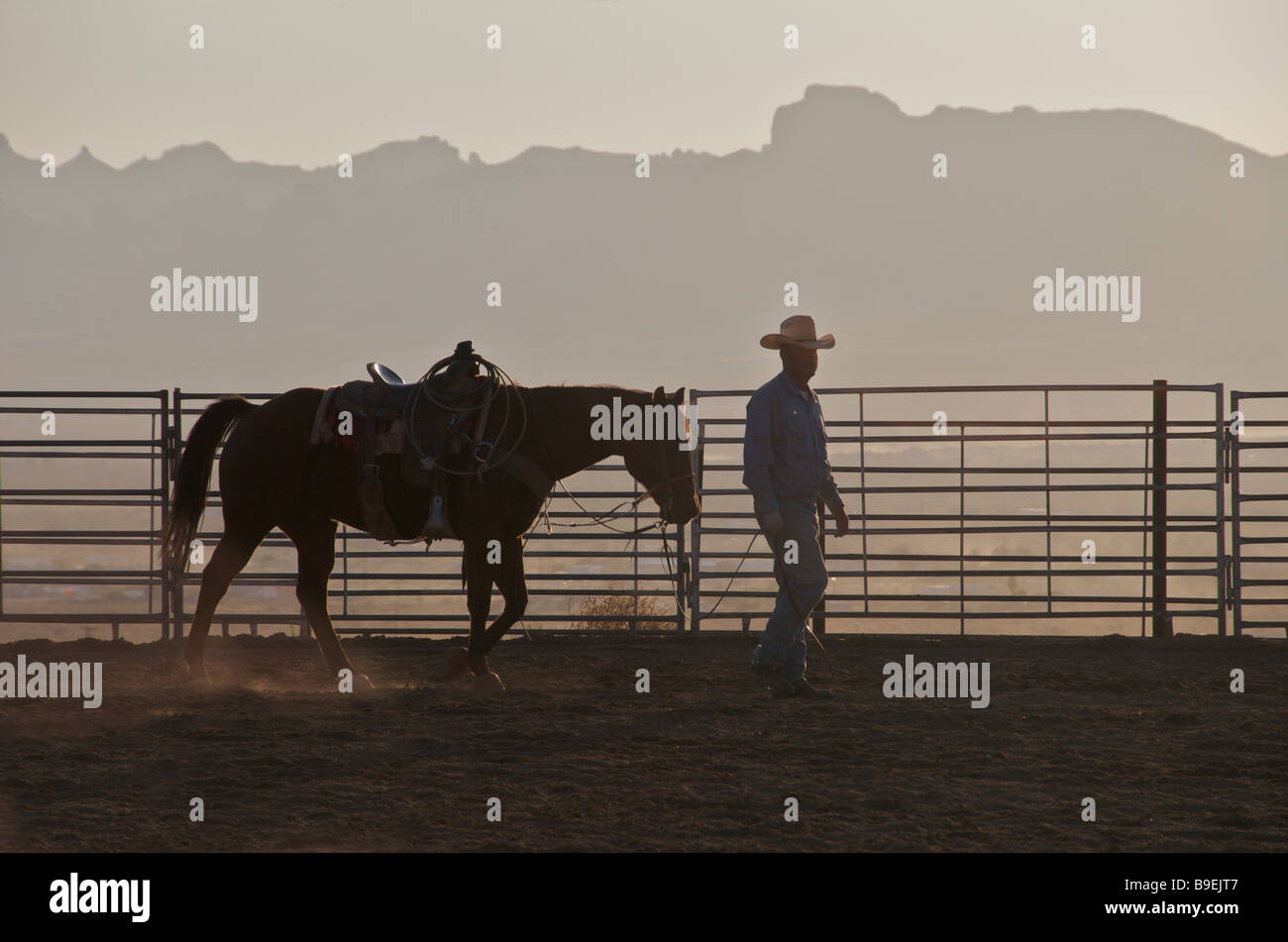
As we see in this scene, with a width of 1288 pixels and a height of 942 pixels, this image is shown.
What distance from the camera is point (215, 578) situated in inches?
289

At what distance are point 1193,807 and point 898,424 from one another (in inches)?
210

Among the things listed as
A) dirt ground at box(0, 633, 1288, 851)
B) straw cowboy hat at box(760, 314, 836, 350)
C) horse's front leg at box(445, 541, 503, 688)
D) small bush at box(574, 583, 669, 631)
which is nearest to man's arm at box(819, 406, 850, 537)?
straw cowboy hat at box(760, 314, 836, 350)

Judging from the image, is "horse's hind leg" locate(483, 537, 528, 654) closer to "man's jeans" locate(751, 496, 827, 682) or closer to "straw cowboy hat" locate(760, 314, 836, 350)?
"man's jeans" locate(751, 496, 827, 682)

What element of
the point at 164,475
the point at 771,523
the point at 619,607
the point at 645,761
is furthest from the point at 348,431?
the point at 619,607

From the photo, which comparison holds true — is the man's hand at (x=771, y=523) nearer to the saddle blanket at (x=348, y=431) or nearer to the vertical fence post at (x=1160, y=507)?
the saddle blanket at (x=348, y=431)

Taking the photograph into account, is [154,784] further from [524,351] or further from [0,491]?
[524,351]

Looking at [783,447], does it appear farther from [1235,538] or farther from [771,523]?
[1235,538]

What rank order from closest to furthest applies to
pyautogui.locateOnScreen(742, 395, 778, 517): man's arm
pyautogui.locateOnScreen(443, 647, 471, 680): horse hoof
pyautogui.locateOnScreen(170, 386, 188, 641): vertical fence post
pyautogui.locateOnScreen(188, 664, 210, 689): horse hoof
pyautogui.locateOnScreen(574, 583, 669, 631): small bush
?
pyautogui.locateOnScreen(742, 395, 778, 517): man's arm
pyautogui.locateOnScreen(443, 647, 471, 680): horse hoof
pyautogui.locateOnScreen(188, 664, 210, 689): horse hoof
pyautogui.locateOnScreen(170, 386, 188, 641): vertical fence post
pyautogui.locateOnScreen(574, 583, 669, 631): small bush

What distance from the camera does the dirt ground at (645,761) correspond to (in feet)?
14.2

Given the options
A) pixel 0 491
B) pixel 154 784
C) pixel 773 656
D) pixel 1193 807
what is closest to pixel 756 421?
pixel 773 656

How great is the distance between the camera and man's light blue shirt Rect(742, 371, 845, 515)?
6469mm

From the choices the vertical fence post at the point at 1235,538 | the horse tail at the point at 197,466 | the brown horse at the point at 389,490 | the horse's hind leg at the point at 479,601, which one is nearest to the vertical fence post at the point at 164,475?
the horse tail at the point at 197,466

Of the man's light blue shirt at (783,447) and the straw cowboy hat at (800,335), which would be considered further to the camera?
the straw cowboy hat at (800,335)

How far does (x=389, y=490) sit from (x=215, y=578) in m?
1.15
